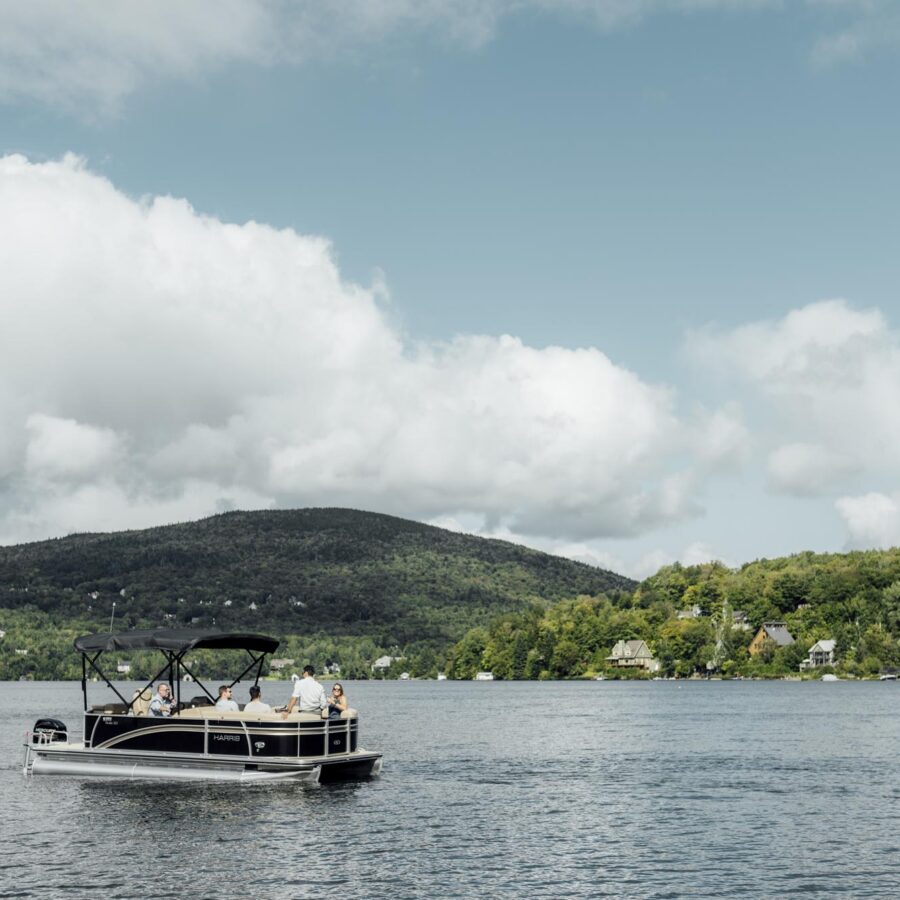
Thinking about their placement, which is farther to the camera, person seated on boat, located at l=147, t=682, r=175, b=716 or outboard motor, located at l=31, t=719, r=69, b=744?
outboard motor, located at l=31, t=719, r=69, b=744

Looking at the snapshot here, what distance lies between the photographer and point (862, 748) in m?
64.2

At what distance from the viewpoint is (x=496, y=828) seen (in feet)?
120

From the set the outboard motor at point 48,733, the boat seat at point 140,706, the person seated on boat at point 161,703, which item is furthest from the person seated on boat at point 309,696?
the outboard motor at point 48,733

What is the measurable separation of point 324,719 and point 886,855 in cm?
2028

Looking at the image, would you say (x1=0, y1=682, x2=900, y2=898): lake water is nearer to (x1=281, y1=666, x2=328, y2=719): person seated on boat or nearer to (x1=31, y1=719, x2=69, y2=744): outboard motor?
(x1=31, y1=719, x2=69, y2=744): outboard motor

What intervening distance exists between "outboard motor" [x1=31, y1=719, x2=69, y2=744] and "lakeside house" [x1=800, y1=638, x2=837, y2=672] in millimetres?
161317

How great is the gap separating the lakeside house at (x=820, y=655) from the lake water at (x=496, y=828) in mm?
132762

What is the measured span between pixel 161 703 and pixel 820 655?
165 m

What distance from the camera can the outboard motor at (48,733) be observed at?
4984cm

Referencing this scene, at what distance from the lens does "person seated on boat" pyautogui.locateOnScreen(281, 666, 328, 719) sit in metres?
44.6

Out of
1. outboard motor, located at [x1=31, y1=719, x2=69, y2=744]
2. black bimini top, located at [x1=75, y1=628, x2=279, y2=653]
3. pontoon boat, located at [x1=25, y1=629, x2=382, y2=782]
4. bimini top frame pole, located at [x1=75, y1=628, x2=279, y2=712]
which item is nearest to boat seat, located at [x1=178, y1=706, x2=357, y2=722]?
pontoon boat, located at [x1=25, y1=629, x2=382, y2=782]

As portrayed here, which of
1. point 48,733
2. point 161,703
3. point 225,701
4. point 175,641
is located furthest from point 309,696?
point 48,733

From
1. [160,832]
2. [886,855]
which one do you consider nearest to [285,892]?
[160,832]

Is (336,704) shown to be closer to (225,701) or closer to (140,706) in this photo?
(225,701)
